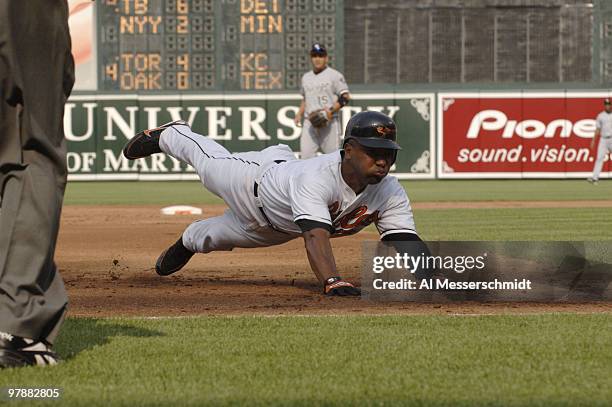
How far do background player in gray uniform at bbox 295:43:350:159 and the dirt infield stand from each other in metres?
3.13

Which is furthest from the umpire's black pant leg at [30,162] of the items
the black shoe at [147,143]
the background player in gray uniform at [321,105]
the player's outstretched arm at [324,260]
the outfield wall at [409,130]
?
the outfield wall at [409,130]

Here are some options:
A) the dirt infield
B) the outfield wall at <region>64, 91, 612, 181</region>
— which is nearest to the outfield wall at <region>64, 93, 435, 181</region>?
the outfield wall at <region>64, 91, 612, 181</region>

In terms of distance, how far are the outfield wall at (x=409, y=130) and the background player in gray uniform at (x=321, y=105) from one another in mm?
9146

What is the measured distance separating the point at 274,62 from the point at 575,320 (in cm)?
1802

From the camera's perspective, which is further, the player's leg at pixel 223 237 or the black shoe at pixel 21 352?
the player's leg at pixel 223 237

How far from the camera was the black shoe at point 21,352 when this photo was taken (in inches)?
129

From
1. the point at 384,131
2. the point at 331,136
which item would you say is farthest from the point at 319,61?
the point at 384,131

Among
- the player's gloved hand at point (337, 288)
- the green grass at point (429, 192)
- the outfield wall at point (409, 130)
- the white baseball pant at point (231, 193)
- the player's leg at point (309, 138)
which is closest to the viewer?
the player's gloved hand at point (337, 288)

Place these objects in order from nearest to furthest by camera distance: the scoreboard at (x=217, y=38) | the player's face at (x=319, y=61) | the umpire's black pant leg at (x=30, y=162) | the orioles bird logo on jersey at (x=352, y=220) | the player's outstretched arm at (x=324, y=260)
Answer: the umpire's black pant leg at (x=30, y=162), the player's outstretched arm at (x=324, y=260), the orioles bird logo on jersey at (x=352, y=220), the player's face at (x=319, y=61), the scoreboard at (x=217, y=38)

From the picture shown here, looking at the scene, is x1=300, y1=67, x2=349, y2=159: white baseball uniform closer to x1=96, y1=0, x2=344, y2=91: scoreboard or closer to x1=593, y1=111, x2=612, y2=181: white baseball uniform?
x1=96, y1=0, x2=344, y2=91: scoreboard

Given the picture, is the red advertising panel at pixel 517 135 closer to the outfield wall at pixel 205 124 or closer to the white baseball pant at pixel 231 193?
the outfield wall at pixel 205 124

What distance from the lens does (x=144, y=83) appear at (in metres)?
22.3

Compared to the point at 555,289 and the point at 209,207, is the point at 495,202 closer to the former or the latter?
the point at 209,207

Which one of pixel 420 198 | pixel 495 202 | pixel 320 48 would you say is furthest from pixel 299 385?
pixel 420 198
